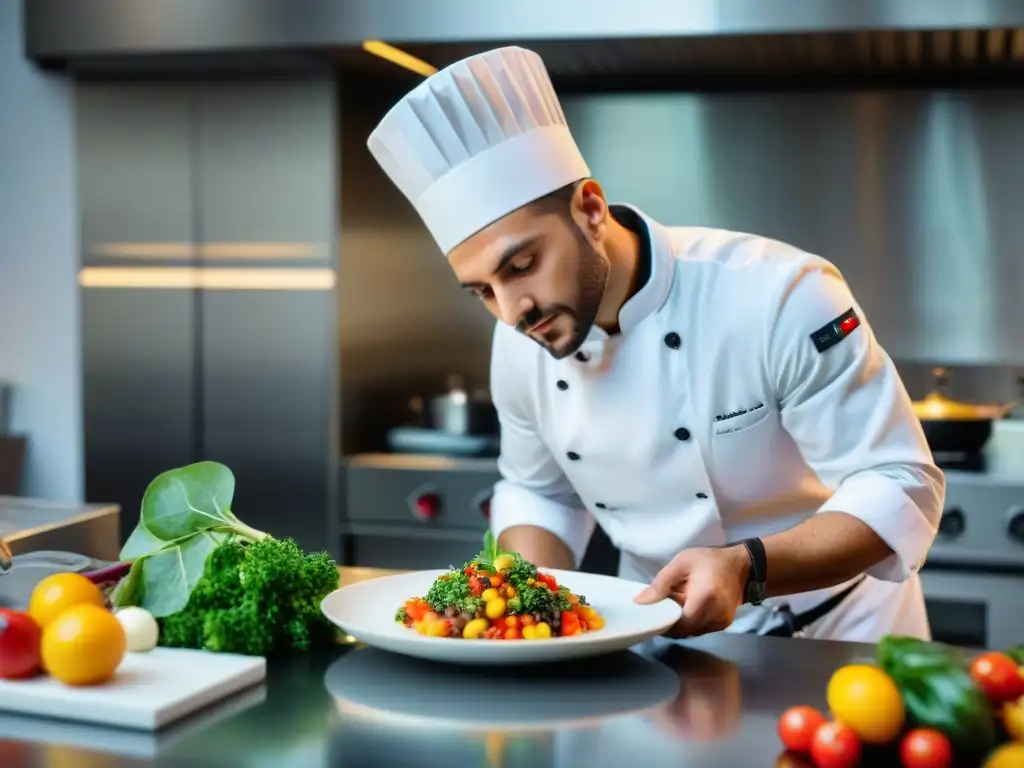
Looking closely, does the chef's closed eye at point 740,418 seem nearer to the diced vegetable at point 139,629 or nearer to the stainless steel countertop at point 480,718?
the stainless steel countertop at point 480,718

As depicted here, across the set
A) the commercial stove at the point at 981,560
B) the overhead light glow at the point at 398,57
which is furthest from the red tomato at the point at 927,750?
the overhead light glow at the point at 398,57

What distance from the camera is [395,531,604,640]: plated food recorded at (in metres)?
1.28

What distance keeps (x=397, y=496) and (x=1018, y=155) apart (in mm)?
1845

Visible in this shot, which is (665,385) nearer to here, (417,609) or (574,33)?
(417,609)

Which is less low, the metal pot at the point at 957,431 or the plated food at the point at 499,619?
the metal pot at the point at 957,431

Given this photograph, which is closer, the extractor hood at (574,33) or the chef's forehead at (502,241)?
the chef's forehead at (502,241)

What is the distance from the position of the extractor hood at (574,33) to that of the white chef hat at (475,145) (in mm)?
1194

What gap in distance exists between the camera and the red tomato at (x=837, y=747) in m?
1.03

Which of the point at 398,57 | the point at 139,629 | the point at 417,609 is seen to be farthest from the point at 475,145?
the point at 398,57

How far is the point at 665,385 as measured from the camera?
73.8 inches

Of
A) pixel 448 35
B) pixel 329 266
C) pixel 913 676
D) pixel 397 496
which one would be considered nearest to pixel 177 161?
pixel 329 266

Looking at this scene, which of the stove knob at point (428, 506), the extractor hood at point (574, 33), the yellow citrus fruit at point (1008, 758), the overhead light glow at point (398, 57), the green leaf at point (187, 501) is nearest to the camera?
the yellow citrus fruit at point (1008, 758)

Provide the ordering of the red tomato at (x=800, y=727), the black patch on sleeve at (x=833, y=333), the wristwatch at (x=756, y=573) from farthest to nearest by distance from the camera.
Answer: the black patch on sleeve at (x=833, y=333) < the wristwatch at (x=756, y=573) < the red tomato at (x=800, y=727)

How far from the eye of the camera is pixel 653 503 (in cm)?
195
